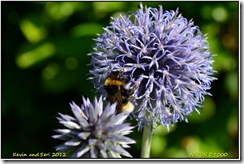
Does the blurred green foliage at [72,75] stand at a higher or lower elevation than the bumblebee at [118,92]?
higher

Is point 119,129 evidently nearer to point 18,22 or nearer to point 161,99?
point 161,99

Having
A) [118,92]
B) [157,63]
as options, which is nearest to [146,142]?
[118,92]

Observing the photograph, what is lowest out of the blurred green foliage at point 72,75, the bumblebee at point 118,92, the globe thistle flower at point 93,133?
the globe thistle flower at point 93,133

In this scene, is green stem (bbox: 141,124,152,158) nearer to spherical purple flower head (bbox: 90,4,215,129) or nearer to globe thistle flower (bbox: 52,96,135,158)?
spherical purple flower head (bbox: 90,4,215,129)

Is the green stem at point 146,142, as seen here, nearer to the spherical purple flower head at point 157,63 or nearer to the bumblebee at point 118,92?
the spherical purple flower head at point 157,63

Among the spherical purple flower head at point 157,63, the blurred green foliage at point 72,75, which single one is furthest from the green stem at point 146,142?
the blurred green foliage at point 72,75

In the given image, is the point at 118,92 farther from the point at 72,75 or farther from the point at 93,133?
the point at 72,75

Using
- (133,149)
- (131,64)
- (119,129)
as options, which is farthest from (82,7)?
(119,129)
